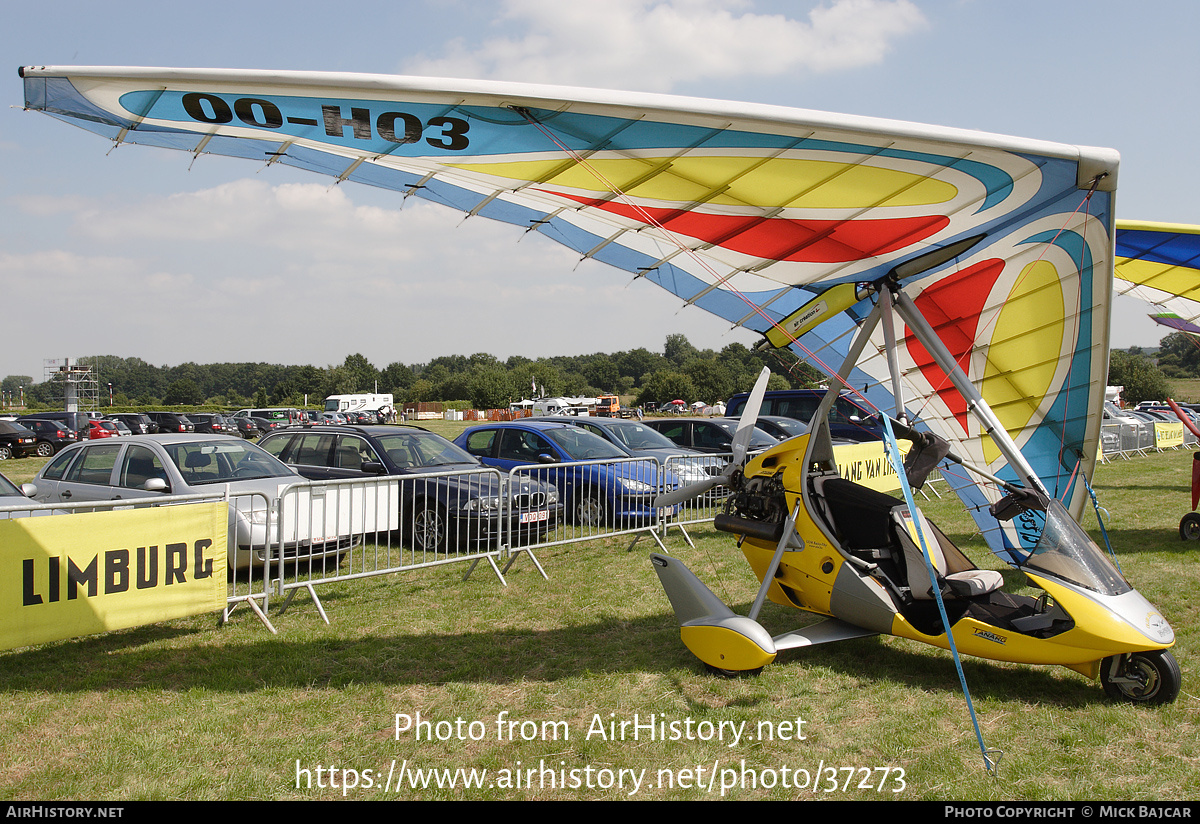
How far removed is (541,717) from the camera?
173 inches

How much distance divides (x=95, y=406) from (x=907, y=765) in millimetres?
71489

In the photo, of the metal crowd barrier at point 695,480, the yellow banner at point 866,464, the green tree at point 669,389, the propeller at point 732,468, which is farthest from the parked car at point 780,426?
the green tree at point 669,389

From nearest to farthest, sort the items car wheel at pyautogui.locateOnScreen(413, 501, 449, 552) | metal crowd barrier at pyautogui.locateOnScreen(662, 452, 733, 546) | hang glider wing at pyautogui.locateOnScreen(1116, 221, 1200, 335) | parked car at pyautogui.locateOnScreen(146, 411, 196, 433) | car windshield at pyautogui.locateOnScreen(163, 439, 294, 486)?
car windshield at pyautogui.locateOnScreen(163, 439, 294, 486)
hang glider wing at pyautogui.locateOnScreen(1116, 221, 1200, 335)
car wheel at pyautogui.locateOnScreen(413, 501, 449, 552)
metal crowd barrier at pyautogui.locateOnScreen(662, 452, 733, 546)
parked car at pyautogui.locateOnScreen(146, 411, 196, 433)

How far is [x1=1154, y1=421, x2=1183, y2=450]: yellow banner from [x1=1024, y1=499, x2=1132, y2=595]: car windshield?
81.2 feet

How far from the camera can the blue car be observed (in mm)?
9664

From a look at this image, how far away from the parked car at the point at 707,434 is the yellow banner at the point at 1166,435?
17.8m

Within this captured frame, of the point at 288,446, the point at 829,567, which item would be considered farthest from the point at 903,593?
the point at 288,446

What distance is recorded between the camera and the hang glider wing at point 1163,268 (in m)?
7.95

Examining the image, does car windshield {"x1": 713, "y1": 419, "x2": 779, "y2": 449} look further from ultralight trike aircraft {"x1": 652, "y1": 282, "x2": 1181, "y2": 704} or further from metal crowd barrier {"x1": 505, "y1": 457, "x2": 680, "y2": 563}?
ultralight trike aircraft {"x1": 652, "y1": 282, "x2": 1181, "y2": 704}

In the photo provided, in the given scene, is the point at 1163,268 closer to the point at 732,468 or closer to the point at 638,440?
the point at 732,468

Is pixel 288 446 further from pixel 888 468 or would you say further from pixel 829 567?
pixel 888 468

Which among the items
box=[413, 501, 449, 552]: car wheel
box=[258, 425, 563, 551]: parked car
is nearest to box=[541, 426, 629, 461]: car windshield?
box=[258, 425, 563, 551]: parked car

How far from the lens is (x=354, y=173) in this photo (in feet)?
15.1

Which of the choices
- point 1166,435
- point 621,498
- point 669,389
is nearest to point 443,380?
point 669,389
